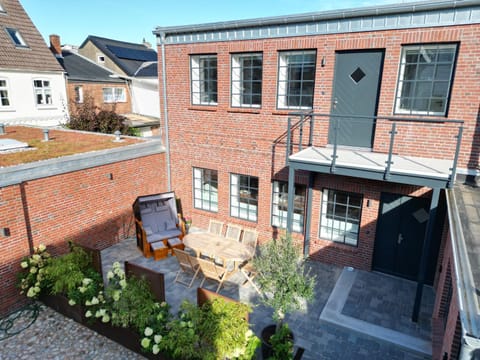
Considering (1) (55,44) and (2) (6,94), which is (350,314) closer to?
(2) (6,94)

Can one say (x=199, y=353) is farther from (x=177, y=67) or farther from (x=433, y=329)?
(x=177, y=67)

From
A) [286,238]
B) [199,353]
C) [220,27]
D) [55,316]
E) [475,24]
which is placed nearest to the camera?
[199,353]

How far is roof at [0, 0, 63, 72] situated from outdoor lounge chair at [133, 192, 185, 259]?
51.9 ft

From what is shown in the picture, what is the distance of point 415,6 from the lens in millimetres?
7016

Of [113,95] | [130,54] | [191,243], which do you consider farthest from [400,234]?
[130,54]

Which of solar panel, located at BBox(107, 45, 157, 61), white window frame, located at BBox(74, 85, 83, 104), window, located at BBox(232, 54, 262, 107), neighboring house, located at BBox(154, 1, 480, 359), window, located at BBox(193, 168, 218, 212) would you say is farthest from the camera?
solar panel, located at BBox(107, 45, 157, 61)

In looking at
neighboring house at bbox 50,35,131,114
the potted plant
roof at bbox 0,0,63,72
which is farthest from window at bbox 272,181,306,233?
roof at bbox 0,0,63,72

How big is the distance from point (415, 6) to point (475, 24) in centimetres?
120

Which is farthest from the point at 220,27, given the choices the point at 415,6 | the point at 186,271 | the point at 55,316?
the point at 55,316

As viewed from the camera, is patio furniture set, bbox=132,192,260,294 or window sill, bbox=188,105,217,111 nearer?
patio furniture set, bbox=132,192,260,294

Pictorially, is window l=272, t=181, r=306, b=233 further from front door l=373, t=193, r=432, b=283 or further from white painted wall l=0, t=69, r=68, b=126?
white painted wall l=0, t=69, r=68, b=126

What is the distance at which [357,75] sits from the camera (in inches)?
327

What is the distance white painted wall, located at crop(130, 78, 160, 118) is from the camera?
83.8 feet

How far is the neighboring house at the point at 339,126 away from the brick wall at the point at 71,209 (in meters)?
1.67
